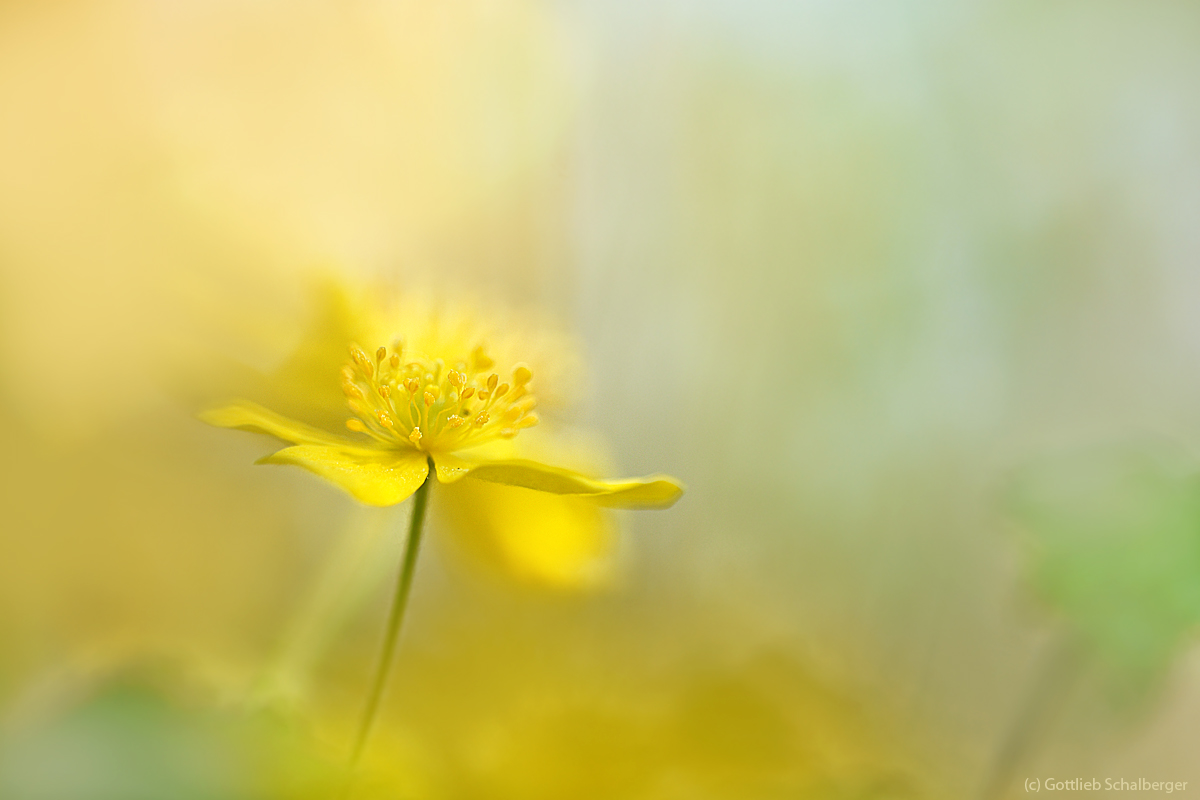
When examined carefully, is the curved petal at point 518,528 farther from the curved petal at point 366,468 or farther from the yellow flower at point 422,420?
the curved petal at point 366,468

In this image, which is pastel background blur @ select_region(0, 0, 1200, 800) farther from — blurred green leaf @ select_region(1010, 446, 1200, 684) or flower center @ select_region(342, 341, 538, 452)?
flower center @ select_region(342, 341, 538, 452)

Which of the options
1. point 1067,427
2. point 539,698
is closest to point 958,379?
point 1067,427

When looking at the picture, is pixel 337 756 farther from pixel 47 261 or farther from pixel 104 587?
pixel 47 261

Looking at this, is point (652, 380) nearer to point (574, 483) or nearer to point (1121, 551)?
point (1121, 551)

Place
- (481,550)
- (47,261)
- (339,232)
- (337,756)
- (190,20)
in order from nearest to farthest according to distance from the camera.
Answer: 1. (337,756)
2. (481,550)
3. (47,261)
4. (190,20)
5. (339,232)

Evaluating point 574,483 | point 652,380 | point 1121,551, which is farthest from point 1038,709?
point 574,483

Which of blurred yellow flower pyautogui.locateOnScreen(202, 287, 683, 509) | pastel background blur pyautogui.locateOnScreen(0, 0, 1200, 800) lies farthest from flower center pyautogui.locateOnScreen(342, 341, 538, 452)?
pastel background blur pyautogui.locateOnScreen(0, 0, 1200, 800)

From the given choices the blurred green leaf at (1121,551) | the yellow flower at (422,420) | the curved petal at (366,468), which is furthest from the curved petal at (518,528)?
the blurred green leaf at (1121,551)
